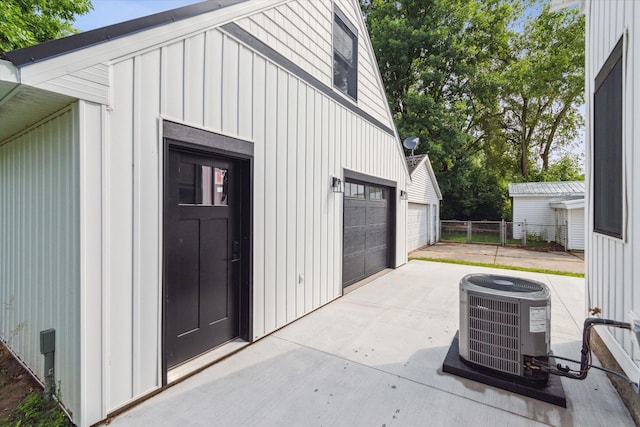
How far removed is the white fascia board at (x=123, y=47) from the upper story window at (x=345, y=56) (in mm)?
2375

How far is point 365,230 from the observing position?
6.21 meters

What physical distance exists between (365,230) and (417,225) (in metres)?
6.74

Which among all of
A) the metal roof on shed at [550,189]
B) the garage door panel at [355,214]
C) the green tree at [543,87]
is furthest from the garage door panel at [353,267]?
the green tree at [543,87]

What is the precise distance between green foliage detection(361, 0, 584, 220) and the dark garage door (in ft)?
32.6

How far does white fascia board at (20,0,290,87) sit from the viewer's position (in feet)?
5.81

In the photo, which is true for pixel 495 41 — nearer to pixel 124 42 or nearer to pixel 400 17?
pixel 400 17

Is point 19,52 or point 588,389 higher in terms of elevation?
point 19,52

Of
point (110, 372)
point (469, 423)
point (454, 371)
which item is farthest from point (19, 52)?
point (454, 371)

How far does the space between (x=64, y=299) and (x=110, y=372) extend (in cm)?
63

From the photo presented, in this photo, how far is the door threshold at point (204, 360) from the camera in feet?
8.57

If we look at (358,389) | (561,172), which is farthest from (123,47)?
(561,172)

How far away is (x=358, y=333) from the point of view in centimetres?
362

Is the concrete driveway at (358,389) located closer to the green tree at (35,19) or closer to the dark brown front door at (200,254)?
the dark brown front door at (200,254)

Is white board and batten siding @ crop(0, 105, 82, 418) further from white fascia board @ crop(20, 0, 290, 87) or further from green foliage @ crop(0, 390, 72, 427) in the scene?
white fascia board @ crop(20, 0, 290, 87)
